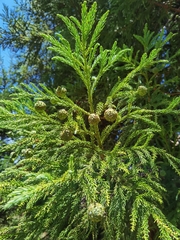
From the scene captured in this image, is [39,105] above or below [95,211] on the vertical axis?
above

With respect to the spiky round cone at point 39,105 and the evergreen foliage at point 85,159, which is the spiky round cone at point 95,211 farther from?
the spiky round cone at point 39,105

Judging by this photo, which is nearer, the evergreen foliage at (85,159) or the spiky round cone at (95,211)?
the spiky round cone at (95,211)

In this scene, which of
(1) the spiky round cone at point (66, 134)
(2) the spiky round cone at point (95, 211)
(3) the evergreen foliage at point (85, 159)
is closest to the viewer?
(2) the spiky round cone at point (95, 211)

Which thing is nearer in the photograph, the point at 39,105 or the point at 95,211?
the point at 95,211

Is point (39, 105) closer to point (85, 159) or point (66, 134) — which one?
point (66, 134)

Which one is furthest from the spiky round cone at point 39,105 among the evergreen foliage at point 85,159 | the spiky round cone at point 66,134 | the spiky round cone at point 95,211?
the spiky round cone at point 95,211

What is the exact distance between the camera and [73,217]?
192 cm

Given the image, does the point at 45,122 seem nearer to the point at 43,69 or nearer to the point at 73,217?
the point at 73,217

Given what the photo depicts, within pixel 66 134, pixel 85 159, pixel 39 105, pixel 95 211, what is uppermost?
pixel 39 105

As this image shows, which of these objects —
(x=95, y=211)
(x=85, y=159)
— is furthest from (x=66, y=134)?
(x=95, y=211)

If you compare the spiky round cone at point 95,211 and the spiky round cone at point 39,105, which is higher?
the spiky round cone at point 39,105

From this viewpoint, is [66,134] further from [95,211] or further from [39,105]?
[95,211]

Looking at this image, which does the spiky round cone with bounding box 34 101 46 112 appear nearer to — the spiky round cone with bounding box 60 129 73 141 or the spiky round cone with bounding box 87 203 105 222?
the spiky round cone with bounding box 60 129 73 141

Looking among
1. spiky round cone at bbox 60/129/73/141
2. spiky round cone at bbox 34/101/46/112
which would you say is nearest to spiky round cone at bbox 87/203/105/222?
spiky round cone at bbox 60/129/73/141
